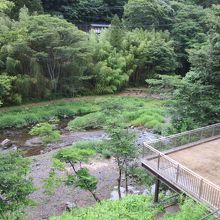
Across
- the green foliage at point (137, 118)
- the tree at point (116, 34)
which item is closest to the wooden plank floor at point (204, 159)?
the green foliage at point (137, 118)

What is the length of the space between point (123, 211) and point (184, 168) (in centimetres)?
255

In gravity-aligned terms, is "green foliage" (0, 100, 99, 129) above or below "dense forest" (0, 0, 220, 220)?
below

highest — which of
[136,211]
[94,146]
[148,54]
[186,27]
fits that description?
[186,27]

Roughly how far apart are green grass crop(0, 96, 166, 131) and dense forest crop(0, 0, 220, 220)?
9 cm

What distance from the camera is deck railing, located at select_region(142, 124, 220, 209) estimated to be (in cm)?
1023

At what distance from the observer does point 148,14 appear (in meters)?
40.3

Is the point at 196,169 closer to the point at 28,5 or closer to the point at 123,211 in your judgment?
the point at 123,211

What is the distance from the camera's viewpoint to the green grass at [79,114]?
26672mm

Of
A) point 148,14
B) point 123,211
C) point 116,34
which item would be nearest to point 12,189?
point 123,211

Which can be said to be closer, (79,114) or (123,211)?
(123,211)

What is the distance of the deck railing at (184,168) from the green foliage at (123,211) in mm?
1366

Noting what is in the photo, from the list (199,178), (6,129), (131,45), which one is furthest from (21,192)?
(131,45)

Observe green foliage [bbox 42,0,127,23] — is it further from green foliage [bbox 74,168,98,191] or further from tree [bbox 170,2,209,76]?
green foliage [bbox 74,168,98,191]

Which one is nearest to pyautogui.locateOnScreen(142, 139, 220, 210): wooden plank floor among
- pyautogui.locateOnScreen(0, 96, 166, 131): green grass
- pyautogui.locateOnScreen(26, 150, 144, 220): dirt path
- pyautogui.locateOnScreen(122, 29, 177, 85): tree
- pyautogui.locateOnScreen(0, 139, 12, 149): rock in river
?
pyautogui.locateOnScreen(26, 150, 144, 220): dirt path
